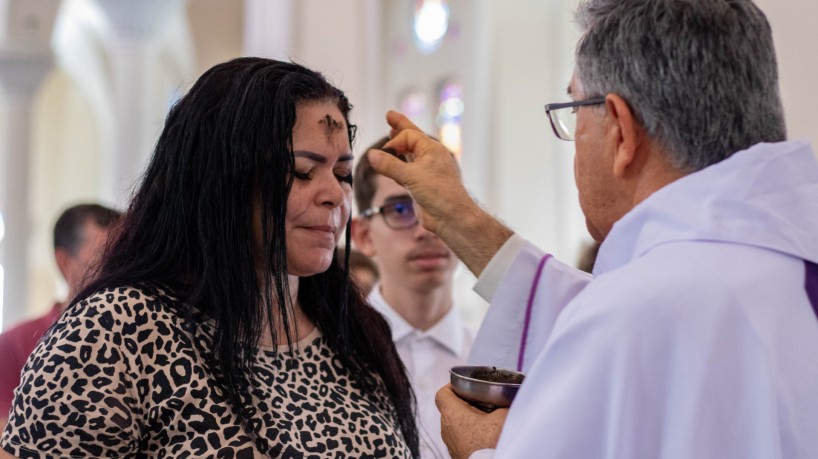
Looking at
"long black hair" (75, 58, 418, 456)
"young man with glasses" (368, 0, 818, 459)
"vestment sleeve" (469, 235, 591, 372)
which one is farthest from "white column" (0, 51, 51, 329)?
"young man with glasses" (368, 0, 818, 459)

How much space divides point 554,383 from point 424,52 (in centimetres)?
1454

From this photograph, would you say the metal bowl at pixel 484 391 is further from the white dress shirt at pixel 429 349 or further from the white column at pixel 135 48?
the white column at pixel 135 48

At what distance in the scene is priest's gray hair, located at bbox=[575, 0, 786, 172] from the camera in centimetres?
178

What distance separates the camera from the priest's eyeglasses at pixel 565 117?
204 cm

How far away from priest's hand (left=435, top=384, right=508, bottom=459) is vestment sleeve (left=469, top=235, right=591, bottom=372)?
0.82 ft

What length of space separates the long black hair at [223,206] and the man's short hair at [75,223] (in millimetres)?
2116

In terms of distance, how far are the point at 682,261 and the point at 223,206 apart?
1138 mm

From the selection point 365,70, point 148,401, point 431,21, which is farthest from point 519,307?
point 431,21

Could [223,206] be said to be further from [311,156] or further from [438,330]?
[438,330]

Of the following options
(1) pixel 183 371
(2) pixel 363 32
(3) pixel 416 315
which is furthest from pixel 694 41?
(2) pixel 363 32

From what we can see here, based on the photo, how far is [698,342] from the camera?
158 centimetres

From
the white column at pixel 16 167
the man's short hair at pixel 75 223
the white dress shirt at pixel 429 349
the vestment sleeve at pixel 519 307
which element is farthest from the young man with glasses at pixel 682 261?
the white column at pixel 16 167

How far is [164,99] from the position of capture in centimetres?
1703

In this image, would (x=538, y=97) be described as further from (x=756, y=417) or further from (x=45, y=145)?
(x=45, y=145)
